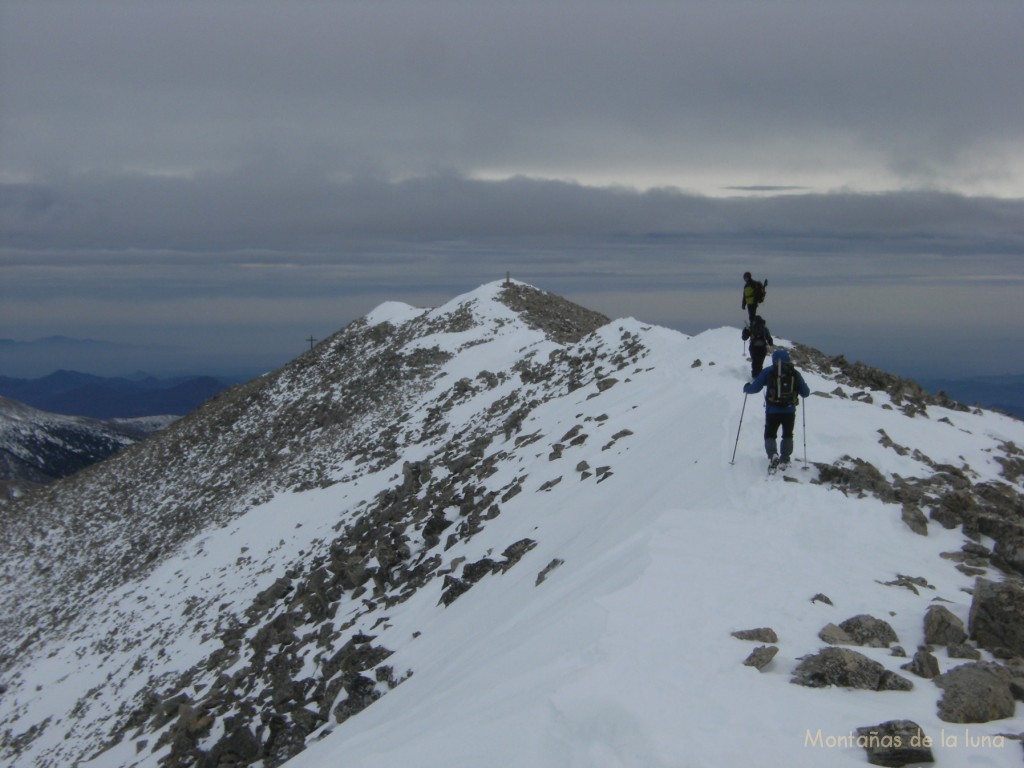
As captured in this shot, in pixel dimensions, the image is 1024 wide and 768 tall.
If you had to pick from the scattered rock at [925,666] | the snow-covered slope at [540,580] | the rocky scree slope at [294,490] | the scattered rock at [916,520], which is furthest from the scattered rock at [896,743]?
the rocky scree slope at [294,490]

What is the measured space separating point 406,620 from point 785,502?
8.18 m

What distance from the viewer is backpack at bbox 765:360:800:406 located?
40.0 ft

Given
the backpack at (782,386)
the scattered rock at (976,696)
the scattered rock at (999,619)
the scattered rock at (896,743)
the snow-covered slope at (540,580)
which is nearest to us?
the scattered rock at (896,743)

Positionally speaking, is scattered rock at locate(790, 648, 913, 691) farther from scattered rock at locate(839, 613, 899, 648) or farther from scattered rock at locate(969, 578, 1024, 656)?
scattered rock at locate(969, 578, 1024, 656)

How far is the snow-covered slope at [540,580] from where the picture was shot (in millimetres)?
6516

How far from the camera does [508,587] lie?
12.4m

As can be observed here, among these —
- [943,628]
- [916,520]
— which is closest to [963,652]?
[943,628]

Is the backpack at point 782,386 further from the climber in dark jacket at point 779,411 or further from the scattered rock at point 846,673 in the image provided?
the scattered rock at point 846,673

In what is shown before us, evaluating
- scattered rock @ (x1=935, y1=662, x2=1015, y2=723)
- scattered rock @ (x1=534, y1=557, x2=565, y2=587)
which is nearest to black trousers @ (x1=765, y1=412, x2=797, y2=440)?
scattered rock @ (x1=534, y1=557, x2=565, y2=587)

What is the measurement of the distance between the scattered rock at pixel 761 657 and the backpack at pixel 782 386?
241 inches

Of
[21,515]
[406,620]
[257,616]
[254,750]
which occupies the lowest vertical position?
[21,515]

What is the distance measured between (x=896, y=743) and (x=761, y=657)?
5.29 ft

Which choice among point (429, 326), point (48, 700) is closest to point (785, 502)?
point (48, 700)

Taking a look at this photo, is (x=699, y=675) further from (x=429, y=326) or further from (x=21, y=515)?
(x=21, y=515)
